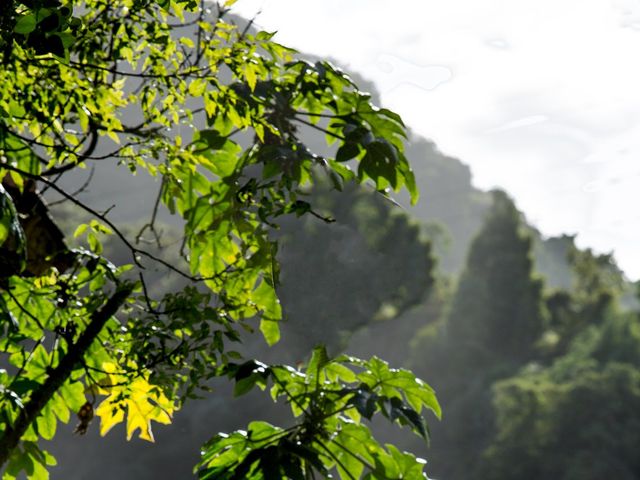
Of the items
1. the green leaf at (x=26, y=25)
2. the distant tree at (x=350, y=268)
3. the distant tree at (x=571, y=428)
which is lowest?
the distant tree at (x=571, y=428)

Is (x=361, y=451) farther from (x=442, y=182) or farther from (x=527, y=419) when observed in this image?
(x=442, y=182)

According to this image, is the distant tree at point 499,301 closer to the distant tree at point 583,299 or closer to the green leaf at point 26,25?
the distant tree at point 583,299

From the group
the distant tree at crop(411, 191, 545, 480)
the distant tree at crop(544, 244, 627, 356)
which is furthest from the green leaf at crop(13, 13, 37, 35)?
the distant tree at crop(544, 244, 627, 356)

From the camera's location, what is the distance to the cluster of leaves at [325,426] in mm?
1486

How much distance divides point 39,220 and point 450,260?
207ft

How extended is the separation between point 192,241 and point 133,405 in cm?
37

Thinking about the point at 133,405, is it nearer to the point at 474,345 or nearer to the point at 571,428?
the point at 571,428

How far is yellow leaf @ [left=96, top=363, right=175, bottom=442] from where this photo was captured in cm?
187

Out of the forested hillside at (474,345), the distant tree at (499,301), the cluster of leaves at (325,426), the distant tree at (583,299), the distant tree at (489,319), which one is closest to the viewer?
the cluster of leaves at (325,426)

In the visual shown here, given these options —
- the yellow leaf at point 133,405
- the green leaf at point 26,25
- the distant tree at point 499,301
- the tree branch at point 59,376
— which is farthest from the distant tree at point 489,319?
the green leaf at point 26,25

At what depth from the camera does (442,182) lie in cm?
6675

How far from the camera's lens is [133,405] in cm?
197

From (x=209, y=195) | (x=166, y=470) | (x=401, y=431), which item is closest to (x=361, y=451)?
(x=209, y=195)

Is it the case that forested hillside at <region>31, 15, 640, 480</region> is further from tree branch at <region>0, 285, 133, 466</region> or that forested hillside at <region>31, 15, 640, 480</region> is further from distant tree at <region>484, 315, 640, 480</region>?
tree branch at <region>0, 285, 133, 466</region>
